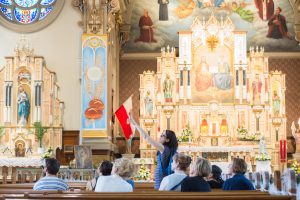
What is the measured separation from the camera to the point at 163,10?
24.6 metres

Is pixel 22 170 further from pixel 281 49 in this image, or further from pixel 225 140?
pixel 281 49

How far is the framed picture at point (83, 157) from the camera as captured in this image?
52.3 feet

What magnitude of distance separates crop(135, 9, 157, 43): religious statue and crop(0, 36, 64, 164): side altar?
6036 mm

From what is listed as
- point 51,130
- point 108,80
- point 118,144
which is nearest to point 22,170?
point 51,130

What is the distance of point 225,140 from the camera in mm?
20891

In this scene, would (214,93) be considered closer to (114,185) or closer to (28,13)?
(28,13)

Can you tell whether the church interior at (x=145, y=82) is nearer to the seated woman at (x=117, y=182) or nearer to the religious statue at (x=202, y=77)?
the religious statue at (x=202, y=77)

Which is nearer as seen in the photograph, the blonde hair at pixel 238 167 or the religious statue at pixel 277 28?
the blonde hair at pixel 238 167

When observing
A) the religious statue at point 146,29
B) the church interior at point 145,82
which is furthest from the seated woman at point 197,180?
the religious statue at point 146,29

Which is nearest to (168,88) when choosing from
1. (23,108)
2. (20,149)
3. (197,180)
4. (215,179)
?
(23,108)

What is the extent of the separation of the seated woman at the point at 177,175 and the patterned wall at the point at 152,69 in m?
16.8

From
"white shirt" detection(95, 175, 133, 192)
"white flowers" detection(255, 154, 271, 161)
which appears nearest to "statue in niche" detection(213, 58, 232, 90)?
"white flowers" detection(255, 154, 271, 161)

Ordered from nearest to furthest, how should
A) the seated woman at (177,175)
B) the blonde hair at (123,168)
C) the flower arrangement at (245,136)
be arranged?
1. the blonde hair at (123,168)
2. the seated woman at (177,175)
3. the flower arrangement at (245,136)

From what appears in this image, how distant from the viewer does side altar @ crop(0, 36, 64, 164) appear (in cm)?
1888
